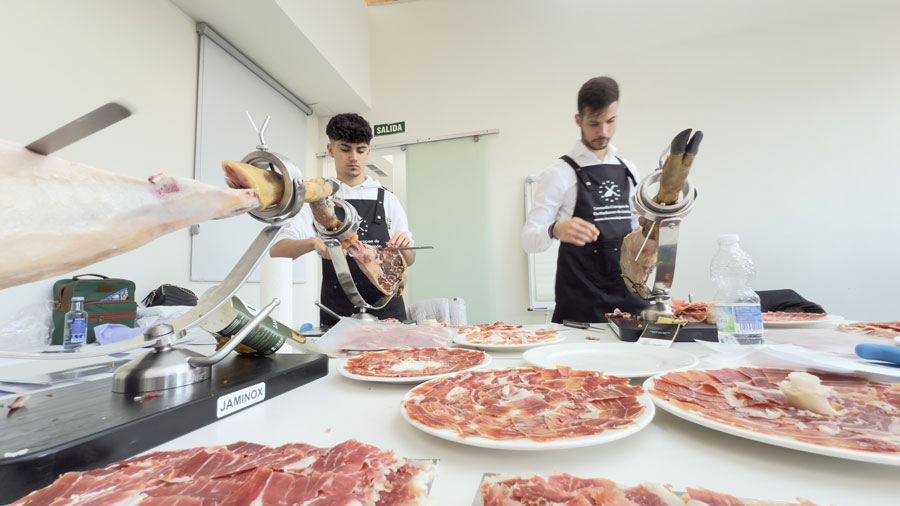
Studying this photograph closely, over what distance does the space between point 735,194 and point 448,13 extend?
3.56 metres

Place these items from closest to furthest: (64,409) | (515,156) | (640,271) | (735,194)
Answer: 1. (64,409)
2. (640,271)
3. (735,194)
4. (515,156)

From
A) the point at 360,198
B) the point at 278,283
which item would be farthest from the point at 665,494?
the point at 360,198

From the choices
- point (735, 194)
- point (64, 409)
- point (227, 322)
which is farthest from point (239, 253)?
point (735, 194)

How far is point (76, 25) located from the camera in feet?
6.91

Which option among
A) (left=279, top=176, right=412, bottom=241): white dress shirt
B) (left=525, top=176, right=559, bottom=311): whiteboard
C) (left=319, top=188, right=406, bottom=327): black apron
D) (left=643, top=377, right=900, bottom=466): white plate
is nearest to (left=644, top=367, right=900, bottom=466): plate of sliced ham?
(left=643, top=377, right=900, bottom=466): white plate

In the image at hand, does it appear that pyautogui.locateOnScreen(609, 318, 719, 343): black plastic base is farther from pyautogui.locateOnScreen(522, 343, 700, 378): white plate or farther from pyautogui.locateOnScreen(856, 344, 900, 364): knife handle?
pyautogui.locateOnScreen(856, 344, 900, 364): knife handle

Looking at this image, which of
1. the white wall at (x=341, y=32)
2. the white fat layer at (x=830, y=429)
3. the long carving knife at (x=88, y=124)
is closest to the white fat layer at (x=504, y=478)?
the white fat layer at (x=830, y=429)

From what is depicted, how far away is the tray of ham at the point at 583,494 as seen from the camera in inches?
13.4

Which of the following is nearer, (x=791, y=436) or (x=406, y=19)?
(x=791, y=436)

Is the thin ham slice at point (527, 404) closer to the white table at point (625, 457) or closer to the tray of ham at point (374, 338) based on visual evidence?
the white table at point (625, 457)

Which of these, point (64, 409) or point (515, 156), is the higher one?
point (515, 156)

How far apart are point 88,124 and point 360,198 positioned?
2.21 meters

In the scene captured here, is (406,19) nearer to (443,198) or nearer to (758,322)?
(443,198)

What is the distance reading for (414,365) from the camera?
93cm
